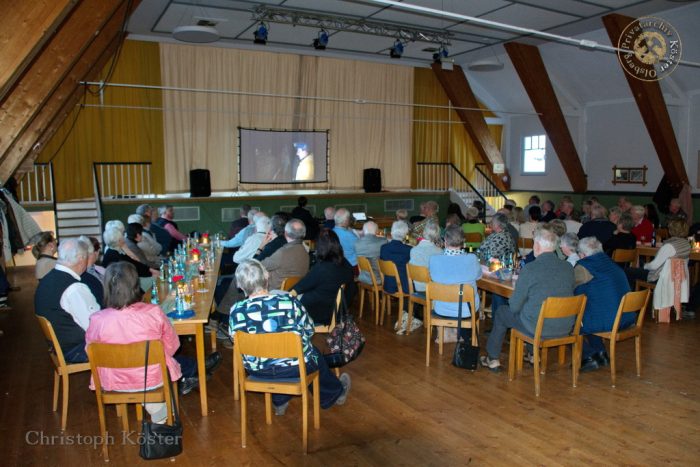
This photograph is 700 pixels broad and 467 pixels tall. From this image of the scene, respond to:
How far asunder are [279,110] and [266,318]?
37.3 feet

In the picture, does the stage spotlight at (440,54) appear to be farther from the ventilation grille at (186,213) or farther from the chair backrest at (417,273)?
the chair backrest at (417,273)

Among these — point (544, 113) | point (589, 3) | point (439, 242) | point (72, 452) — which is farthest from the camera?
point (544, 113)

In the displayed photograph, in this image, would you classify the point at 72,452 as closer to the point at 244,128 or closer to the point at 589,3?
the point at 589,3

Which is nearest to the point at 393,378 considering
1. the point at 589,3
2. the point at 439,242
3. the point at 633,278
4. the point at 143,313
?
the point at 439,242

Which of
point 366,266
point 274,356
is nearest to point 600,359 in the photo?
point 366,266

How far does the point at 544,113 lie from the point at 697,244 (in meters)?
6.80

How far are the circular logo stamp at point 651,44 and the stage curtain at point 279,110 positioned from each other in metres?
5.60

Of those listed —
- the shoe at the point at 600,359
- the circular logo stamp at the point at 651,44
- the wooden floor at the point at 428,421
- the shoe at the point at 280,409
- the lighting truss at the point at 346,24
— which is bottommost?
the wooden floor at the point at 428,421

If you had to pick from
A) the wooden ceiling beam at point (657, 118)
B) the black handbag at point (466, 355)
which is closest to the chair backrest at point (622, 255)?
the black handbag at point (466, 355)

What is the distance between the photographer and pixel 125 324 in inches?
133

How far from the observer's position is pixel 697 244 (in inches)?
286

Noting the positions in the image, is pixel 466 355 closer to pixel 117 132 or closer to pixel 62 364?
pixel 62 364

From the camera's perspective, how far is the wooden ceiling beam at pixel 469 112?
49.3ft

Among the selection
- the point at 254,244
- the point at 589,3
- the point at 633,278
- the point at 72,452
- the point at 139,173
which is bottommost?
the point at 72,452
